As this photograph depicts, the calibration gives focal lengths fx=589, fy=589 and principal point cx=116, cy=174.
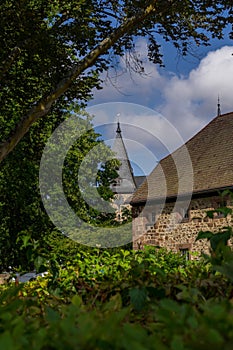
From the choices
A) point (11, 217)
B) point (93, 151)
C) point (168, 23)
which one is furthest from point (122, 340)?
point (93, 151)

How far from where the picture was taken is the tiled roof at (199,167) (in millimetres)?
24953

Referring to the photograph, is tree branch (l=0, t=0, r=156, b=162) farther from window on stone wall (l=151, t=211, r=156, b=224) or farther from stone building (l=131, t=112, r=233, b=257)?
window on stone wall (l=151, t=211, r=156, b=224)

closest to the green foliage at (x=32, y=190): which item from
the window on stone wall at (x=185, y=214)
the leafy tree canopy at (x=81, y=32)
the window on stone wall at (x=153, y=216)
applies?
the window on stone wall at (x=153, y=216)

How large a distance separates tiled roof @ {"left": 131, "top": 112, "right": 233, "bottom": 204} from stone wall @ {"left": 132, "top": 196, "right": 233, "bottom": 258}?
58 cm

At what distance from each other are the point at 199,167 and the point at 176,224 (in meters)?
2.74

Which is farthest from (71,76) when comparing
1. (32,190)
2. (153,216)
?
(32,190)

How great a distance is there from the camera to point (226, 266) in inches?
86.6

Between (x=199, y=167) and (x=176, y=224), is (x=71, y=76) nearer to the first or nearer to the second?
(x=176, y=224)

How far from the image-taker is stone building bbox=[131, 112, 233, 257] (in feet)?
81.0

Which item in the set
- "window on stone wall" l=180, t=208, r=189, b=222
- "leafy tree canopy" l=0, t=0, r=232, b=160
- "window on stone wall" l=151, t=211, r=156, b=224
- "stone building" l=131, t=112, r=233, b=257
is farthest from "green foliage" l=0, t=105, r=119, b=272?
"leafy tree canopy" l=0, t=0, r=232, b=160

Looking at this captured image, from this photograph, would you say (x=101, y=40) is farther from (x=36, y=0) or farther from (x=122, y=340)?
(x=122, y=340)

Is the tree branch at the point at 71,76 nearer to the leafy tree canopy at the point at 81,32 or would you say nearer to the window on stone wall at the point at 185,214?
the leafy tree canopy at the point at 81,32

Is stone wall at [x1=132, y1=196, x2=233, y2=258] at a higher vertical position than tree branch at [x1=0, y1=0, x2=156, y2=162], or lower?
lower

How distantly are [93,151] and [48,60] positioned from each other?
19.4m
